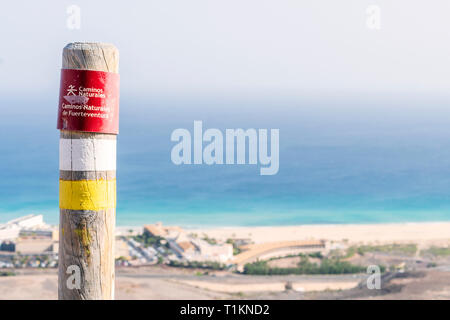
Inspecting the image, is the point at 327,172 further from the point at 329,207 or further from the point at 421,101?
the point at 421,101

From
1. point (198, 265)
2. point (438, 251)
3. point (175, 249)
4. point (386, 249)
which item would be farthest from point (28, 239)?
point (438, 251)

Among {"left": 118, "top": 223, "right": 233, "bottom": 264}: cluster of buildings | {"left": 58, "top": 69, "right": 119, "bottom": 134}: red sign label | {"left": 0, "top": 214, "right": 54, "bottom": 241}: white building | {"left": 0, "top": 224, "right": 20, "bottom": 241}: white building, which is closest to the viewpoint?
{"left": 58, "top": 69, "right": 119, "bottom": 134}: red sign label

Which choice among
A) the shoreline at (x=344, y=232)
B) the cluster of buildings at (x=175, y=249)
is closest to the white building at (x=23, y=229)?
the cluster of buildings at (x=175, y=249)

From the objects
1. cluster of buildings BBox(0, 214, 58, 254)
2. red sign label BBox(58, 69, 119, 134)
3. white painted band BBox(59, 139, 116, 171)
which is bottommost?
cluster of buildings BBox(0, 214, 58, 254)

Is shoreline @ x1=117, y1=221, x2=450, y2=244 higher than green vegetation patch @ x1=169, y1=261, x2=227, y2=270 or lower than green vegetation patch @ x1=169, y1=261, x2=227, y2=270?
higher

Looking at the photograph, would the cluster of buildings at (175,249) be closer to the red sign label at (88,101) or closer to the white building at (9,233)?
the white building at (9,233)

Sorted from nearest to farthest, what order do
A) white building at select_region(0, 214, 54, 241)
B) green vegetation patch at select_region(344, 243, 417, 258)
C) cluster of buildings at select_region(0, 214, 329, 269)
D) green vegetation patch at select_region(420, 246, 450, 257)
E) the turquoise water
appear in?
cluster of buildings at select_region(0, 214, 329, 269), green vegetation patch at select_region(344, 243, 417, 258), green vegetation patch at select_region(420, 246, 450, 257), white building at select_region(0, 214, 54, 241), the turquoise water

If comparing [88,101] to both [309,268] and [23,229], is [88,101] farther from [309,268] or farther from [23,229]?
[23,229]

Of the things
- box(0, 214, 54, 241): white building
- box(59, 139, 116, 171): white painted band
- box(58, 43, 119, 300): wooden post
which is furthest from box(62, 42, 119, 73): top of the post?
box(0, 214, 54, 241): white building

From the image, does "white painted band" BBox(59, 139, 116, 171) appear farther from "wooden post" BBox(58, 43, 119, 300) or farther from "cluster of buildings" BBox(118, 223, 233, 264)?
"cluster of buildings" BBox(118, 223, 233, 264)
